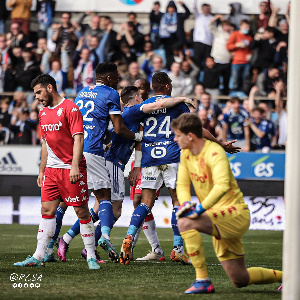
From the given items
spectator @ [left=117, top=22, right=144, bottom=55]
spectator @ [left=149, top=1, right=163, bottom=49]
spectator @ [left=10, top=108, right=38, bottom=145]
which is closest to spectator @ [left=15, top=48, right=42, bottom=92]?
spectator @ [left=10, top=108, right=38, bottom=145]

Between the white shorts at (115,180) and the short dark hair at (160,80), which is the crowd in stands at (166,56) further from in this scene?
the white shorts at (115,180)

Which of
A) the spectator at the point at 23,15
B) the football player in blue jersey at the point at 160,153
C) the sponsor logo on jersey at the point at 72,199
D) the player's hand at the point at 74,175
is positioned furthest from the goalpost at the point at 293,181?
the spectator at the point at 23,15

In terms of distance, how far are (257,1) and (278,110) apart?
389 centimetres

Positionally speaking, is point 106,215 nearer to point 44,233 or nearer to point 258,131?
point 44,233

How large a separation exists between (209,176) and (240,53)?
12.5 metres

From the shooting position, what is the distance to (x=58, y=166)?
7.68m

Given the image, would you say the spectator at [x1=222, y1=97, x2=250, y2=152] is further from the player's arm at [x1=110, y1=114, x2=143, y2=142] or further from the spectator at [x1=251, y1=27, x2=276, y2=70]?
the player's arm at [x1=110, y1=114, x2=143, y2=142]

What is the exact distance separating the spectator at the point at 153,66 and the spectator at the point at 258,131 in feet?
8.93

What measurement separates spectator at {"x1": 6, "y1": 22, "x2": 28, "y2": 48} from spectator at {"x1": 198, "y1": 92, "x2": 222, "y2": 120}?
525cm

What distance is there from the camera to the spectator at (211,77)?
17.9m

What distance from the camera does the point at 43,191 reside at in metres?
7.73

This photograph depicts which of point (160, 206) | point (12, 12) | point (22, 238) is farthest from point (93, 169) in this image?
point (12, 12)

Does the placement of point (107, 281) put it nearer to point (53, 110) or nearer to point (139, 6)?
point (53, 110)

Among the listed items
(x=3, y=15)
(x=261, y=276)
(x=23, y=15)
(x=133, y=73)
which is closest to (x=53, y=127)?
(x=261, y=276)
